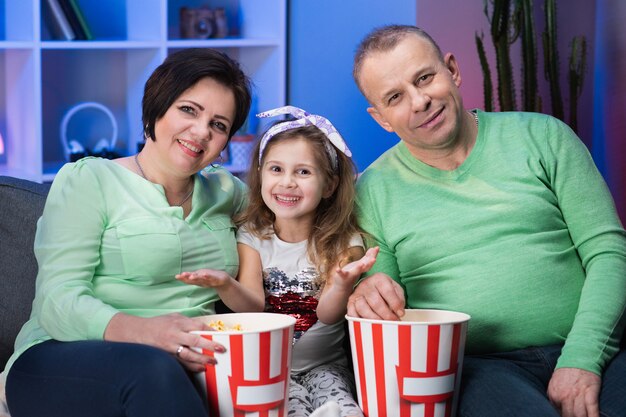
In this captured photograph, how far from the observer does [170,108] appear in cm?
183

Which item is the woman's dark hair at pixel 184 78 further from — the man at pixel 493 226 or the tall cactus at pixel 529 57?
the tall cactus at pixel 529 57

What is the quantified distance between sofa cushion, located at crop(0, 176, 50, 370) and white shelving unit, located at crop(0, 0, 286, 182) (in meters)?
1.64

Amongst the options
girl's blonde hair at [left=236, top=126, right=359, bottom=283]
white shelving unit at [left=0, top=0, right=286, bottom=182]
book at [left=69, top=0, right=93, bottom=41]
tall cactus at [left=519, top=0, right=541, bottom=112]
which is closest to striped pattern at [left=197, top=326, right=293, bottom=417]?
girl's blonde hair at [left=236, top=126, right=359, bottom=283]

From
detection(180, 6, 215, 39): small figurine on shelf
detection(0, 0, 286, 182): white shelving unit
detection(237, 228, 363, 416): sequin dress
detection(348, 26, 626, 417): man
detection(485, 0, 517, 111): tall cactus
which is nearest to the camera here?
detection(348, 26, 626, 417): man

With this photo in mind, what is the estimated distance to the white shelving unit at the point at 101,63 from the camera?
3.73 meters

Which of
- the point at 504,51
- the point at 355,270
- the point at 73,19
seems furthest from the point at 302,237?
the point at 73,19

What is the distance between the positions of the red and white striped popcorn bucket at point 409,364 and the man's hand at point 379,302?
83 mm

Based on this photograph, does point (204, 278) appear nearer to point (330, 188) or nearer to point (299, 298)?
point (299, 298)

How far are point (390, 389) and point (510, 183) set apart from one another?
592mm

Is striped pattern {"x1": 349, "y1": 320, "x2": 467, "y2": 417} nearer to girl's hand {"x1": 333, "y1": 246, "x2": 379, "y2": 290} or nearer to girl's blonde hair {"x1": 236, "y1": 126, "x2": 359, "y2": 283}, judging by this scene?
girl's hand {"x1": 333, "y1": 246, "x2": 379, "y2": 290}

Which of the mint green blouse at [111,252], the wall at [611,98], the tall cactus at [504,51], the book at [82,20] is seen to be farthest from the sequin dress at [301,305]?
the book at [82,20]

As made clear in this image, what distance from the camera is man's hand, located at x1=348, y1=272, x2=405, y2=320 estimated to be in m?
1.60

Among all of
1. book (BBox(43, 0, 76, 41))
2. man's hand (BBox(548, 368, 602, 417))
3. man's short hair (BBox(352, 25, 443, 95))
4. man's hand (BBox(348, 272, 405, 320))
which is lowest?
man's hand (BBox(548, 368, 602, 417))

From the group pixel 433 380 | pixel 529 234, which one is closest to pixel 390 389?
pixel 433 380
